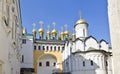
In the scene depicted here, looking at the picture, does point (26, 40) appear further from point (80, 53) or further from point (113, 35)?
point (113, 35)

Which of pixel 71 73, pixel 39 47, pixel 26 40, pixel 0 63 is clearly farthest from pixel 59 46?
pixel 0 63

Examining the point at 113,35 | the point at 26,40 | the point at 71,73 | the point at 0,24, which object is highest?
the point at 26,40

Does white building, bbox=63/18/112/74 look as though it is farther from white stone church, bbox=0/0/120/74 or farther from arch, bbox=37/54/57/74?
arch, bbox=37/54/57/74

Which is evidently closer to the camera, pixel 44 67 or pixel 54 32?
pixel 44 67

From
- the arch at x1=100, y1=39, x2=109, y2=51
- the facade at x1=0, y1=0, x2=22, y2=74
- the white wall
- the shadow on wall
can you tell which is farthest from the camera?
the white wall

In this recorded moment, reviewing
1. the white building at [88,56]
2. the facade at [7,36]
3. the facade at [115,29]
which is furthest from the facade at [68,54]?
the facade at [115,29]

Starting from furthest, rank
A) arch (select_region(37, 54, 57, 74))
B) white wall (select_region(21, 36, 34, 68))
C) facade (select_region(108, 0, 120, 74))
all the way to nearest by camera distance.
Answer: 1. arch (select_region(37, 54, 57, 74))
2. white wall (select_region(21, 36, 34, 68))
3. facade (select_region(108, 0, 120, 74))

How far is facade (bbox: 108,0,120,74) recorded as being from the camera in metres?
9.00

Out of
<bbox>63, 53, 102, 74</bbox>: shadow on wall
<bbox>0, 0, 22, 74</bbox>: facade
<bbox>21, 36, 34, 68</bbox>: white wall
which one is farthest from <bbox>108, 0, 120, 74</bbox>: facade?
<bbox>21, 36, 34, 68</bbox>: white wall

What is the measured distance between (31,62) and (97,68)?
13398 mm

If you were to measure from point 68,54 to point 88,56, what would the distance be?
5.16 meters

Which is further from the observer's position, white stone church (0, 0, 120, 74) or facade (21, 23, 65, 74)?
facade (21, 23, 65, 74)

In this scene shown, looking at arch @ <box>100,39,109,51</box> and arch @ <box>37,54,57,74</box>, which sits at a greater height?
arch @ <box>100,39,109,51</box>

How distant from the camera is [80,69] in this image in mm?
34125
